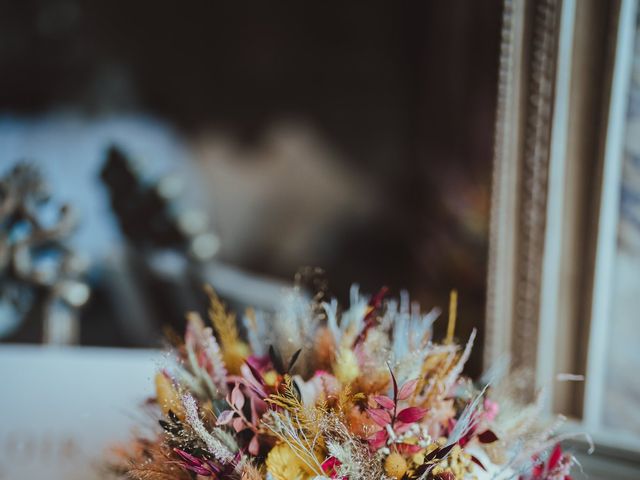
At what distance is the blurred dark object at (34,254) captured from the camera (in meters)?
1.27

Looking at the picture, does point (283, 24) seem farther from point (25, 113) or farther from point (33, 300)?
point (33, 300)

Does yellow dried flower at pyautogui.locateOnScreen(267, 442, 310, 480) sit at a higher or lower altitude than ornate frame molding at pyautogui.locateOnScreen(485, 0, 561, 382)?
lower

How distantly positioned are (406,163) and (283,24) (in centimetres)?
64

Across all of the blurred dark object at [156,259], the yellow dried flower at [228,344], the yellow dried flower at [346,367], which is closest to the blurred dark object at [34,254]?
the blurred dark object at [156,259]

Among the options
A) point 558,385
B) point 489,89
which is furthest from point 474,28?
point 558,385

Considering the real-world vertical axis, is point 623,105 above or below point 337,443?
above

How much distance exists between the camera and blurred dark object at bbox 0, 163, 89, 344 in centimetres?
127

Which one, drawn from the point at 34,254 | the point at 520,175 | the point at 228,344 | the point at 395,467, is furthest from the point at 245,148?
the point at 395,467

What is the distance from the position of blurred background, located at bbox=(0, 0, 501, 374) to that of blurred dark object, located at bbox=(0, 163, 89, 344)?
0.03 feet

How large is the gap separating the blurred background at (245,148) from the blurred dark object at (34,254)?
0.01 m

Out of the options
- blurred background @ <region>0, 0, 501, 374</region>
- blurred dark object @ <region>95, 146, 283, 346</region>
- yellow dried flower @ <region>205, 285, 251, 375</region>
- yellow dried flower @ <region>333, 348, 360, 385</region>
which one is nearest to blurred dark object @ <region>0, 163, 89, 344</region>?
blurred background @ <region>0, 0, 501, 374</region>

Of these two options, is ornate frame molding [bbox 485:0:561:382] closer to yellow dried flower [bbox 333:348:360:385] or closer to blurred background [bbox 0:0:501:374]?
blurred background [bbox 0:0:501:374]

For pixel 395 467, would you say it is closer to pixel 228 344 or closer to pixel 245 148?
pixel 228 344

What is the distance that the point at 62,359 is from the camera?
1221mm
